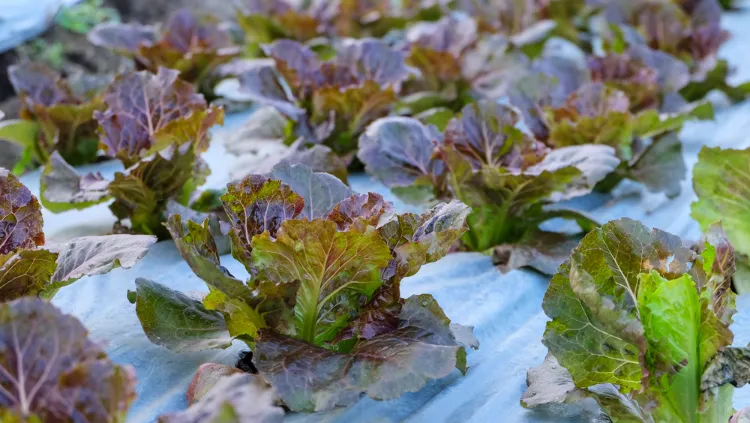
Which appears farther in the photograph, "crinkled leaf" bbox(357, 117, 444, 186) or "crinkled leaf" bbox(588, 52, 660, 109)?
"crinkled leaf" bbox(588, 52, 660, 109)

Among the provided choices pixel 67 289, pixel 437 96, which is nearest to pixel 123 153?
pixel 67 289

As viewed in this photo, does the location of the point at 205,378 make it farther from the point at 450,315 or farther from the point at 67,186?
the point at 67,186

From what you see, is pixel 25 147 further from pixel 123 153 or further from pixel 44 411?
pixel 44 411

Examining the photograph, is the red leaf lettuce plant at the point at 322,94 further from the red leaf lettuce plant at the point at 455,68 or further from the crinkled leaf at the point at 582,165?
the crinkled leaf at the point at 582,165

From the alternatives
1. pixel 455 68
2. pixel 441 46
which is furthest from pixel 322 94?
pixel 441 46

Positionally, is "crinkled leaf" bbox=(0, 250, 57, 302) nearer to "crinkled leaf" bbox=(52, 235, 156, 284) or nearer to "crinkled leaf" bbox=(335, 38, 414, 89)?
"crinkled leaf" bbox=(52, 235, 156, 284)

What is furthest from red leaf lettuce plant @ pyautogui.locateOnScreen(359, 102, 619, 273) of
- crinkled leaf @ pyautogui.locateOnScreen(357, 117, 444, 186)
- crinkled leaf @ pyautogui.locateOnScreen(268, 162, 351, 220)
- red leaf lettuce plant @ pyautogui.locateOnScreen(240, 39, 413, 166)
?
crinkled leaf @ pyautogui.locateOnScreen(268, 162, 351, 220)
